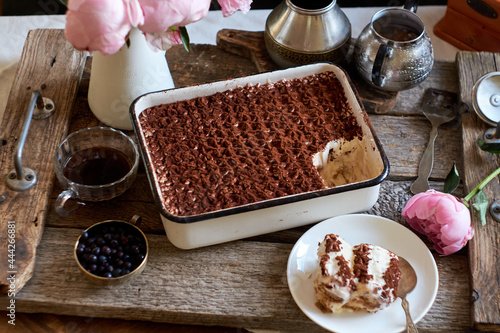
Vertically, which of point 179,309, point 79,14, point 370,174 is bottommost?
point 179,309

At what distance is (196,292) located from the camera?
144 centimetres

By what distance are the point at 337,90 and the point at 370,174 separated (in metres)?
0.26

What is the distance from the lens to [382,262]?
1.38 m

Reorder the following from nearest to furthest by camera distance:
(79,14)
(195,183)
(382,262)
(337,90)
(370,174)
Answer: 1. (79,14)
2. (382,262)
3. (195,183)
4. (370,174)
5. (337,90)

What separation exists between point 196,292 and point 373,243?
44 cm

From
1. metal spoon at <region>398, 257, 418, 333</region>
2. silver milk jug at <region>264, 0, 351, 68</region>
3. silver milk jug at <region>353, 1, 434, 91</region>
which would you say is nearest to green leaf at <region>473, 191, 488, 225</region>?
metal spoon at <region>398, 257, 418, 333</region>

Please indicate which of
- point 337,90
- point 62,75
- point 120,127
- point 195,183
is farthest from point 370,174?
point 62,75

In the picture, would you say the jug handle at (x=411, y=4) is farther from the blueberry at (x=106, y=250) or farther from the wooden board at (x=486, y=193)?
the blueberry at (x=106, y=250)

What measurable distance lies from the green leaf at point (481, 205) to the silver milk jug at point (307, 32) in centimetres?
56

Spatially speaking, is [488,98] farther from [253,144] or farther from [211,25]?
[211,25]

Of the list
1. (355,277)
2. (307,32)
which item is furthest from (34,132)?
(355,277)

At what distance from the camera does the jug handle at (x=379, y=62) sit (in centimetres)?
169

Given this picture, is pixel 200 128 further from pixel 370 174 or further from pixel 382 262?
pixel 382 262

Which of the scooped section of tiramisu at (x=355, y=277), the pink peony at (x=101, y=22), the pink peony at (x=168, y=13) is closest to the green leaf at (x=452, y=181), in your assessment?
the scooped section of tiramisu at (x=355, y=277)
